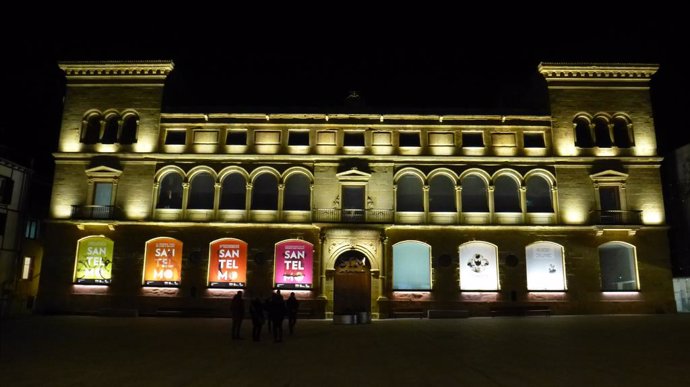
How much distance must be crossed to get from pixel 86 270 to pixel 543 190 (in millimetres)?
29580

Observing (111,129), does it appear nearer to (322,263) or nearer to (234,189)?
(234,189)

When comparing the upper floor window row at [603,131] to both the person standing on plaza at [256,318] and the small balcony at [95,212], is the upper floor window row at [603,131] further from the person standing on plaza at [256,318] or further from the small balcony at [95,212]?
the small balcony at [95,212]

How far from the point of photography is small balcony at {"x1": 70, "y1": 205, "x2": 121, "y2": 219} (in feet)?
99.9

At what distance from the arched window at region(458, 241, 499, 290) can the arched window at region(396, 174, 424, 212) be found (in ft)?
12.6

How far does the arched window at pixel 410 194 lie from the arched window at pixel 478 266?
3842 mm

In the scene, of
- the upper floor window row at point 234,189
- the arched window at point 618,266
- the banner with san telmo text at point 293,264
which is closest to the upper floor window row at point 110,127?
the upper floor window row at point 234,189

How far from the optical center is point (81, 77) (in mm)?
32812

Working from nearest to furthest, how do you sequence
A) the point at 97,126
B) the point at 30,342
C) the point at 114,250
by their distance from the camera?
the point at 30,342 → the point at 114,250 → the point at 97,126

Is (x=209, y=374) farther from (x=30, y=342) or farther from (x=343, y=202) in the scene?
(x=343, y=202)

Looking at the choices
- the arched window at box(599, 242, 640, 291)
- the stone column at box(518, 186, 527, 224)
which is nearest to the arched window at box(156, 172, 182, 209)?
the stone column at box(518, 186, 527, 224)

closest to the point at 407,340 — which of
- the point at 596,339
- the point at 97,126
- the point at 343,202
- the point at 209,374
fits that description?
the point at 596,339

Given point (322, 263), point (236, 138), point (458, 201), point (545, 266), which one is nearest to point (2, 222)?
point (236, 138)

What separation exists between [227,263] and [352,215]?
27.5 feet

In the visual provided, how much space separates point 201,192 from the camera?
103ft
